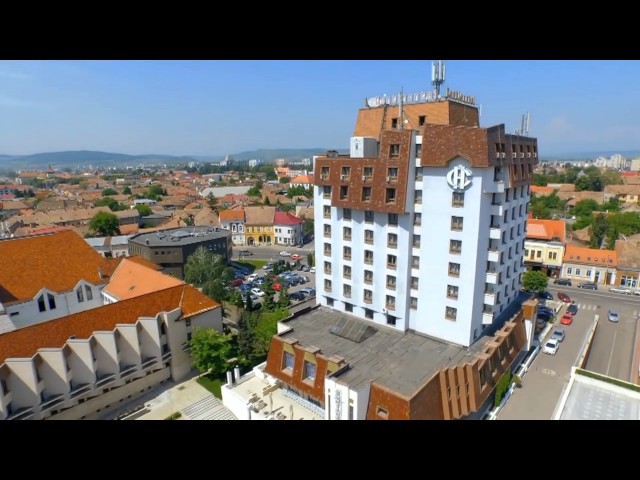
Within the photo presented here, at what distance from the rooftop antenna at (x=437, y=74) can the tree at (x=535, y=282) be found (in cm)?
2671

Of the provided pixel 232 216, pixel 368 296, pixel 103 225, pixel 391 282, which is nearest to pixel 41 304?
pixel 368 296

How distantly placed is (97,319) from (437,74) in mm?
32878

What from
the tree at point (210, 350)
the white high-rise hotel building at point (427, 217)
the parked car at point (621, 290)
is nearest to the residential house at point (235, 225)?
the white high-rise hotel building at point (427, 217)

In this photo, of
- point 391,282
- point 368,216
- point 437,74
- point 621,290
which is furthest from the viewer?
point 621,290

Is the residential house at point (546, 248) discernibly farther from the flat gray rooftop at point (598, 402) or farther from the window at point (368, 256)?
the window at point (368, 256)

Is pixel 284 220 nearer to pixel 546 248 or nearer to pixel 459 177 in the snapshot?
pixel 546 248

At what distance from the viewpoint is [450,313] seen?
1099 inches

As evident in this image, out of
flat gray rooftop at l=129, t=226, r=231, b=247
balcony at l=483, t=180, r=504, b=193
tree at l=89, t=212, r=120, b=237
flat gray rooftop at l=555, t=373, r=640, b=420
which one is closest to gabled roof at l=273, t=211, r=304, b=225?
flat gray rooftop at l=129, t=226, r=231, b=247

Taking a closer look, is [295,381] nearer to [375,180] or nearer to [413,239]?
[413,239]

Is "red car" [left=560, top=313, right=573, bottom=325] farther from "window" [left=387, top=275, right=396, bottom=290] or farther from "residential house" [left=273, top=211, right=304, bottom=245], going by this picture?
"residential house" [left=273, top=211, right=304, bottom=245]

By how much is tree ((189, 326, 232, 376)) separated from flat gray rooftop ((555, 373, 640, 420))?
80.7 feet
